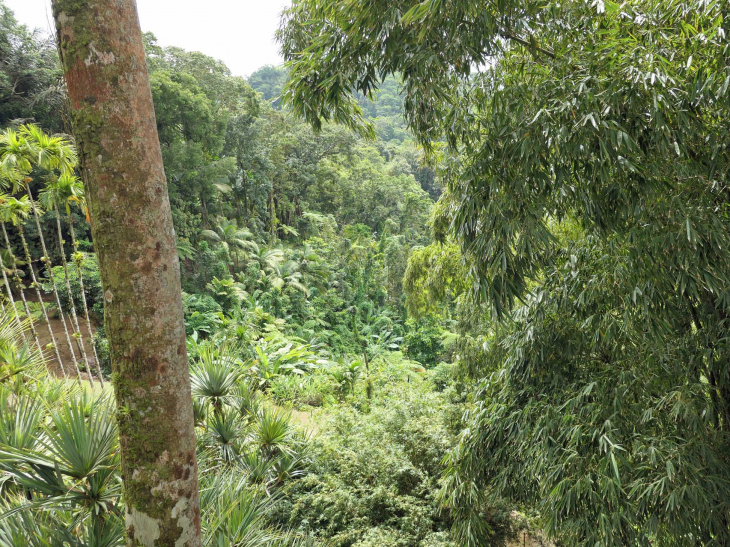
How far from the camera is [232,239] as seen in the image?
1464cm

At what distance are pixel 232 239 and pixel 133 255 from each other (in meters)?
13.8

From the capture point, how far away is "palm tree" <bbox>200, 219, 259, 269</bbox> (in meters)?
14.1

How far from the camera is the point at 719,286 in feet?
6.25

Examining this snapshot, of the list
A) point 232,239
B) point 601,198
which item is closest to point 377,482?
point 601,198

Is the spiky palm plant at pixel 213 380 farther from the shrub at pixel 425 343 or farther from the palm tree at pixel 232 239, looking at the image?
the shrub at pixel 425 343

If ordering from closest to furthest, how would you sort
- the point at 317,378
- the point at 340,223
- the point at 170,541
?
the point at 170,541
the point at 317,378
the point at 340,223

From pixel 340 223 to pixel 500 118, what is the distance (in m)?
17.4

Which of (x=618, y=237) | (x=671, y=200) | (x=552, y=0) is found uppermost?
(x=552, y=0)

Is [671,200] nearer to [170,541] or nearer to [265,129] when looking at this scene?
[170,541]

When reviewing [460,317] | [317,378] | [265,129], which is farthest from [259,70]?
[460,317]

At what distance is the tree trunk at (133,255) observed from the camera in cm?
139

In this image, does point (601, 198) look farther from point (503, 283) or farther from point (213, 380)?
point (213, 380)

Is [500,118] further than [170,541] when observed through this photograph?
Yes

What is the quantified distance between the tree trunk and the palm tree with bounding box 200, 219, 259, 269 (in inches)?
511
